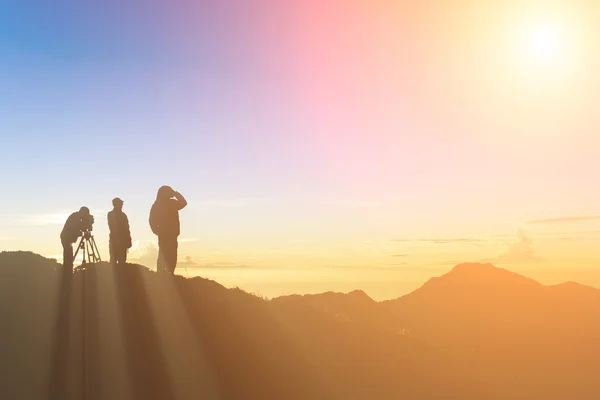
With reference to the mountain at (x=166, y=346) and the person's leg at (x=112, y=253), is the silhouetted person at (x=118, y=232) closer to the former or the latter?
the person's leg at (x=112, y=253)

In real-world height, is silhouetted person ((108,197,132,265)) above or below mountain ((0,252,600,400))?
above

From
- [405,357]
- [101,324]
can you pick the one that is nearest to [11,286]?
[101,324]

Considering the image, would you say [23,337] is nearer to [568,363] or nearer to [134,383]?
[134,383]

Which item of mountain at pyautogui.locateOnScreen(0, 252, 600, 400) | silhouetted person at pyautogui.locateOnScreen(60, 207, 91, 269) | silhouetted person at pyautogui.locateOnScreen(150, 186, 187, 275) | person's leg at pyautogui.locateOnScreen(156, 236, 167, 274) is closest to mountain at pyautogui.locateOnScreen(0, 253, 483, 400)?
mountain at pyautogui.locateOnScreen(0, 252, 600, 400)

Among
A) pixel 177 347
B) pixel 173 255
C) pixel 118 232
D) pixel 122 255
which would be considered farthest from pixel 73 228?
pixel 177 347

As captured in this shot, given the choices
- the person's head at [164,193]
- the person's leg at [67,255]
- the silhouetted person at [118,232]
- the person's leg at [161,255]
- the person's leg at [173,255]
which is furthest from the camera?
the person's leg at [173,255]

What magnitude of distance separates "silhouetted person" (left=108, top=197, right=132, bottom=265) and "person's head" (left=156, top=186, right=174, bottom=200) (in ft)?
5.91

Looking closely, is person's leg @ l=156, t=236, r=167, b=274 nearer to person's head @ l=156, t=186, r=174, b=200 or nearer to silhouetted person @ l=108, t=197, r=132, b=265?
silhouetted person @ l=108, t=197, r=132, b=265

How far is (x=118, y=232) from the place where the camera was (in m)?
23.3

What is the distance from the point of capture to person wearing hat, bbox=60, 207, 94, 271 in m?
22.6

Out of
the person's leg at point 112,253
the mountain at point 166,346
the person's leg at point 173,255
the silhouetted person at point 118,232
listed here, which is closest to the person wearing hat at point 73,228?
the silhouetted person at point 118,232

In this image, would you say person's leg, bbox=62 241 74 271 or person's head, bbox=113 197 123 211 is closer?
person's leg, bbox=62 241 74 271

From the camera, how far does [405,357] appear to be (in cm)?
3225

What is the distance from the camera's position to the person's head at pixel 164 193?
24422mm
